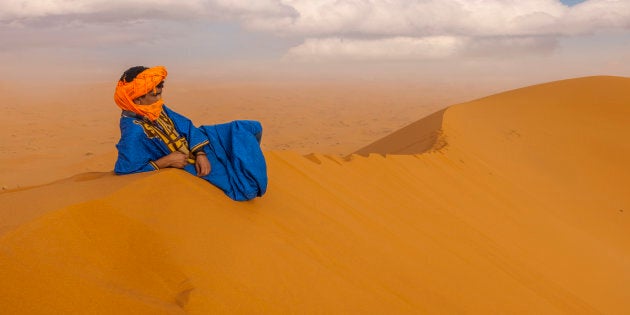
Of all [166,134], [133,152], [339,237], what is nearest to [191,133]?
[166,134]

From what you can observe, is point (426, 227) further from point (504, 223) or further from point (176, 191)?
point (176, 191)

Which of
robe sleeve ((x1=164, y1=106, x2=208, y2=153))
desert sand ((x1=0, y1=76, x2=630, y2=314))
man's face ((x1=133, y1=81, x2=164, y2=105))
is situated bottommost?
desert sand ((x1=0, y1=76, x2=630, y2=314))

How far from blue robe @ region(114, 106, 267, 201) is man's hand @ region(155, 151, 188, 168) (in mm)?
44

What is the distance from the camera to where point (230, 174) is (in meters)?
2.84

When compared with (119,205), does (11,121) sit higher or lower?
lower

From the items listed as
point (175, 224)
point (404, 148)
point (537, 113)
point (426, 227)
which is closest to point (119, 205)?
point (175, 224)

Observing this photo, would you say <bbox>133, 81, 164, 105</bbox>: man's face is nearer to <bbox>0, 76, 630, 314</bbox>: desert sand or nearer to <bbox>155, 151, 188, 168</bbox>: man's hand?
<bbox>155, 151, 188, 168</bbox>: man's hand

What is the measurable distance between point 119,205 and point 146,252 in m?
0.29

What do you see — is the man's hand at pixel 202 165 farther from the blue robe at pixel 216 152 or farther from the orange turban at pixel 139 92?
the orange turban at pixel 139 92

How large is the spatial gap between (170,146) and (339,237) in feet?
3.98

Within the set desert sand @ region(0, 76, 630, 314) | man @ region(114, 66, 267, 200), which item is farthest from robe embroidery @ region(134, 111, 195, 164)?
desert sand @ region(0, 76, 630, 314)

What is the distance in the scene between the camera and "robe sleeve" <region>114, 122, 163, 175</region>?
9.07 ft

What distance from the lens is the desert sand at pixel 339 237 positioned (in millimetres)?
1772

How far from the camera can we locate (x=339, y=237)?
2.90 meters
